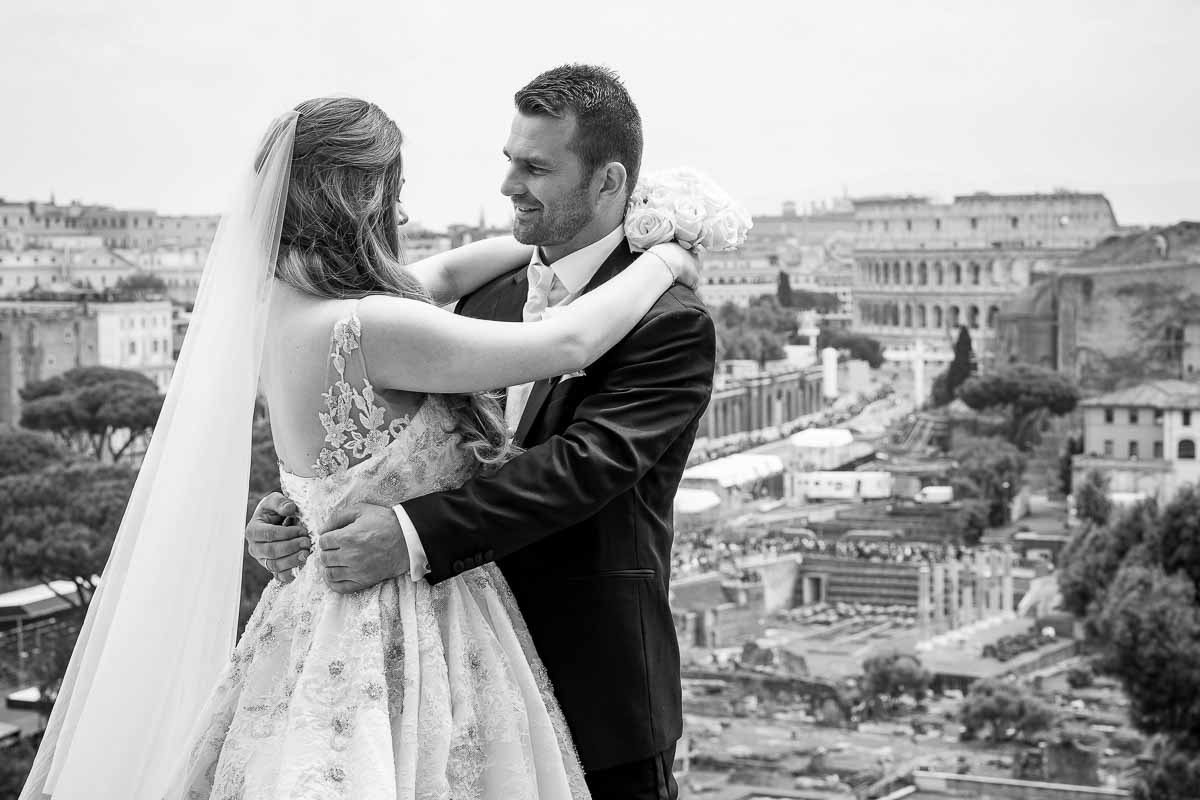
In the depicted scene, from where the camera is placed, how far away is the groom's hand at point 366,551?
1.11 metres

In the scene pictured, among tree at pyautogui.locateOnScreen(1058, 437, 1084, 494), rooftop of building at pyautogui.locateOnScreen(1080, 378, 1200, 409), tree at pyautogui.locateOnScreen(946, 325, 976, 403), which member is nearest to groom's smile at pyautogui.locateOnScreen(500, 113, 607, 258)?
tree at pyautogui.locateOnScreen(1058, 437, 1084, 494)

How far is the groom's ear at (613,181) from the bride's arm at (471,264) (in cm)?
15

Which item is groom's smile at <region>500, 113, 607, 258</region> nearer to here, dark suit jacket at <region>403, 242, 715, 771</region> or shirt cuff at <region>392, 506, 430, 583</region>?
dark suit jacket at <region>403, 242, 715, 771</region>

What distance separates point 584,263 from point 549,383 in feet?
0.33

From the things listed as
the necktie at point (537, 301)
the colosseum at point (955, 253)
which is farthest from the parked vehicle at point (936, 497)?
the necktie at point (537, 301)

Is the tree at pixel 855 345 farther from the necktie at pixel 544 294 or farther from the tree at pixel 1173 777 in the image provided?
the necktie at pixel 544 294

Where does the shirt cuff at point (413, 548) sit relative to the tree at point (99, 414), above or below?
below

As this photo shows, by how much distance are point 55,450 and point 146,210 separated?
6628mm

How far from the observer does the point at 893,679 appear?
36.0ft

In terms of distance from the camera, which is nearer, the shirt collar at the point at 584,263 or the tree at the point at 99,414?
the shirt collar at the point at 584,263

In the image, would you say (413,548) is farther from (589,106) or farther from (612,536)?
(589,106)

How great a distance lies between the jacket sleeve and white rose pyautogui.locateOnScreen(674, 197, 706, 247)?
0.10 meters

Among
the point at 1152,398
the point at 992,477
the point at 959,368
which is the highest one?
the point at 959,368

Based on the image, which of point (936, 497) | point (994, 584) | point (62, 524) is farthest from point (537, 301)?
point (936, 497)
